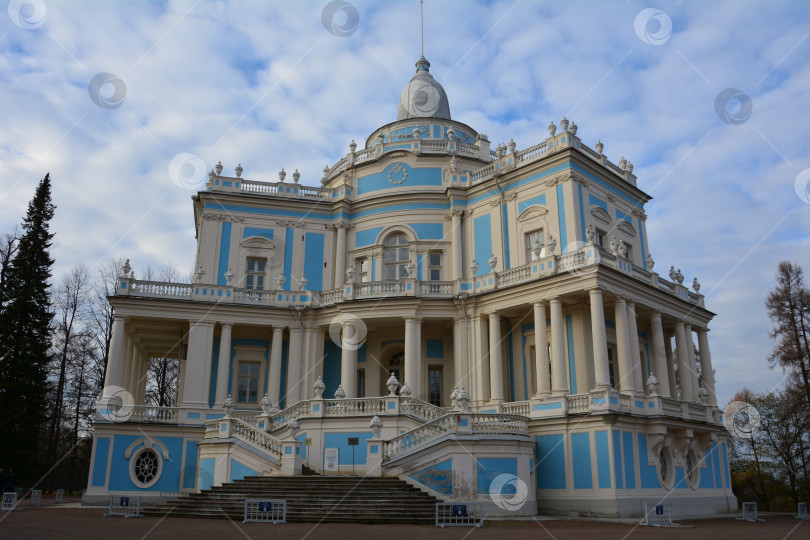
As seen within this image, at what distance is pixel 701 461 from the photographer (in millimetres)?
23219

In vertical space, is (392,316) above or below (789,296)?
below

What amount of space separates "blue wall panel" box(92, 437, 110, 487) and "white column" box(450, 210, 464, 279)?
14723mm

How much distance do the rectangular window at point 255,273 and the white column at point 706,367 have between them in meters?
19.1

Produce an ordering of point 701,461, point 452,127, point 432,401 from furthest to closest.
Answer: point 452,127 < point 432,401 < point 701,461

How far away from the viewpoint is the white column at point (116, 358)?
79.4ft

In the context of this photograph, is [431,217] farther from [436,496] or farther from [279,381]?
[436,496]

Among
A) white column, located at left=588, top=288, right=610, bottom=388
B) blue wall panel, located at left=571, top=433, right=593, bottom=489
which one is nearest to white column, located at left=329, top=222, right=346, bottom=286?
white column, located at left=588, top=288, right=610, bottom=388

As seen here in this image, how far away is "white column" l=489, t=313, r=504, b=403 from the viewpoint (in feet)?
76.1

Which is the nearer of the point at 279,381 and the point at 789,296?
the point at 279,381

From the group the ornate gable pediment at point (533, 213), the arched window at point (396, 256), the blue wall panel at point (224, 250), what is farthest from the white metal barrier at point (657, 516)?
the blue wall panel at point (224, 250)

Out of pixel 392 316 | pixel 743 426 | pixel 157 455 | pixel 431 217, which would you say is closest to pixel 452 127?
pixel 431 217

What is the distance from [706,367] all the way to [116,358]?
23.7m

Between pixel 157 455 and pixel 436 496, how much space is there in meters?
12.4

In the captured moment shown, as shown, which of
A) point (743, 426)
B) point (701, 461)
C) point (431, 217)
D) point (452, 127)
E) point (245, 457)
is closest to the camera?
point (245, 457)
